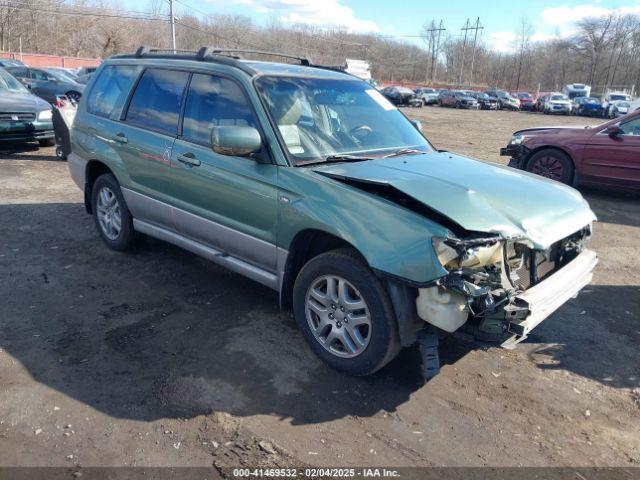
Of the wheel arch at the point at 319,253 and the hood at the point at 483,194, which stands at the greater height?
the hood at the point at 483,194

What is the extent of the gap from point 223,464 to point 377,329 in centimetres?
115

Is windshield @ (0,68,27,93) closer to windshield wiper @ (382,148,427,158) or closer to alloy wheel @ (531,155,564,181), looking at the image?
windshield wiper @ (382,148,427,158)

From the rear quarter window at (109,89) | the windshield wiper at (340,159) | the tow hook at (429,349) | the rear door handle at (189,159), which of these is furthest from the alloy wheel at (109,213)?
the tow hook at (429,349)

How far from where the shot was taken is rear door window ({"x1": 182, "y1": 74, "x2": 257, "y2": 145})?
3992mm

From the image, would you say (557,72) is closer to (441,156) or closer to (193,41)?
(193,41)

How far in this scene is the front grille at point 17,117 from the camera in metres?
10.6

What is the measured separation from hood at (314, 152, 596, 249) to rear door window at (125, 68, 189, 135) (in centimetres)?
167

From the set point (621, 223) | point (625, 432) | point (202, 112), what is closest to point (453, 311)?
point (625, 432)

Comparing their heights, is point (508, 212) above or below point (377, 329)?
above

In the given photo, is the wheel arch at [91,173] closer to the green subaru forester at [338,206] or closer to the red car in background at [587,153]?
the green subaru forester at [338,206]

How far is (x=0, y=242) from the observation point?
5879mm

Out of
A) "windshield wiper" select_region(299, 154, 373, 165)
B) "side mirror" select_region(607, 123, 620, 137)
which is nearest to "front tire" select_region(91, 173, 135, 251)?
"windshield wiper" select_region(299, 154, 373, 165)

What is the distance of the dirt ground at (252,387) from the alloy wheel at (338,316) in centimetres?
23

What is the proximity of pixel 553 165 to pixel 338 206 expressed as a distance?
735 cm
